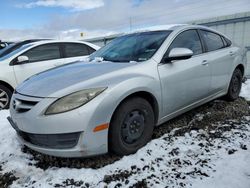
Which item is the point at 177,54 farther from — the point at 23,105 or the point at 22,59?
the point at 22,59

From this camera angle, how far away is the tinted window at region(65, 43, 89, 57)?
18.6ft

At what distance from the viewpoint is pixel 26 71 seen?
4.93m

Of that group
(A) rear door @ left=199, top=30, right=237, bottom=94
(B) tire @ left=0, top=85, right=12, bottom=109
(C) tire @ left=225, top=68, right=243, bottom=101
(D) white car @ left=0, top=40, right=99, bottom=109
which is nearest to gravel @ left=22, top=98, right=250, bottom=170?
(C) tire @ left=225, top=68, right=243, bottom=101

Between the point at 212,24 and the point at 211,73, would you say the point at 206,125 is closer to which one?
the point at 211,73

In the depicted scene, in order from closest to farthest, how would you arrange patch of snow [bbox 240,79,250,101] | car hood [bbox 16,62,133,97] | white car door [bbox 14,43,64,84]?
car hood [bbox 16,62,133,97], patch of snow [bbox 240,79,250,101], white car door [bbox 14,43,64,84]

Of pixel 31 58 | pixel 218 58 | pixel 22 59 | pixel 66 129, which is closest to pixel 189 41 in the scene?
pixel 218 58

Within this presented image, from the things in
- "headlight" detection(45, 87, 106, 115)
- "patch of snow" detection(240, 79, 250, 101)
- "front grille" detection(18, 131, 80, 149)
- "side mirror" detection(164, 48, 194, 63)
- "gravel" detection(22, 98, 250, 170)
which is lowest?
"patch of snow" detection(240, 79, 250, 101)

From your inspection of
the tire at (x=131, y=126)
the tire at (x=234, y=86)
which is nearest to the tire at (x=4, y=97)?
the tire at (x=131, y=126)

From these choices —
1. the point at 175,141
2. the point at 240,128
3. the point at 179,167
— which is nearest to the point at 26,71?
the point at 175,141

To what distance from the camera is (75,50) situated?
5785mm

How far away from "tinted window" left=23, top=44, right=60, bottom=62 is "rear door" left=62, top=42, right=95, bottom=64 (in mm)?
205

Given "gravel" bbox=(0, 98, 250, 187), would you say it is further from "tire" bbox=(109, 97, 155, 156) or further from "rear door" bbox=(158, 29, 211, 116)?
"rear door" bbox=(158, 29, 211, 116)

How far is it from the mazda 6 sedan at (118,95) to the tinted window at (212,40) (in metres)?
0.13

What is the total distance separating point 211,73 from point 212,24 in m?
4.18
